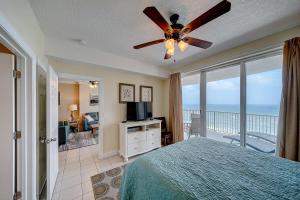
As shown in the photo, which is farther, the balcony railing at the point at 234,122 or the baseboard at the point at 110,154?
the baseboard at the point at 110,154

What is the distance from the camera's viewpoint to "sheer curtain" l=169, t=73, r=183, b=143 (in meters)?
3.49

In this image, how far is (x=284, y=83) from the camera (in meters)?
1.78

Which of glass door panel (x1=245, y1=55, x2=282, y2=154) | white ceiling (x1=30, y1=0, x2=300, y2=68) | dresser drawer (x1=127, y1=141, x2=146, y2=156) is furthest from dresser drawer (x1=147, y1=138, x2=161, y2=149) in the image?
white ceiling (x1=30, y1=0, x2=300, y2=68)

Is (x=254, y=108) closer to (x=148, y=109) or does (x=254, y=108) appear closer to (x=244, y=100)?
(x=244, y=100)

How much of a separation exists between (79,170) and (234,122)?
352cm

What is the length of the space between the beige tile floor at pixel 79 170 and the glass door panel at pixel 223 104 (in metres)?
2.48

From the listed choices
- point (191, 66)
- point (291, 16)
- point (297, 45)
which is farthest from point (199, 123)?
point (291, 16)

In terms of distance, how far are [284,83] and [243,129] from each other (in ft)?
3.35

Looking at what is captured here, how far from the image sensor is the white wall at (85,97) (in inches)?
241

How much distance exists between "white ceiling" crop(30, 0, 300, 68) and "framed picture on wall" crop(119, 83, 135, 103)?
1.16 m

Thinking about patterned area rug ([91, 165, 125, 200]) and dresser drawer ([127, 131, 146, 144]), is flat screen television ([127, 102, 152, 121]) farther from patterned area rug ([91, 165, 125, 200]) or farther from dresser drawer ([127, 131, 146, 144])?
patterned area rug ([91, 165, 125, 200])

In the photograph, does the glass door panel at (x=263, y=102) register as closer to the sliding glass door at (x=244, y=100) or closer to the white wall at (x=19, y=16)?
the sliding glass door at (x=244, y=100)

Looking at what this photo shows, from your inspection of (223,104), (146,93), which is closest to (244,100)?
(223,104)

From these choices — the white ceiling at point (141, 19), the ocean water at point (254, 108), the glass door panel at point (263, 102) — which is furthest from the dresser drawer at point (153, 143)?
the white ceiling at point (141, 19)
